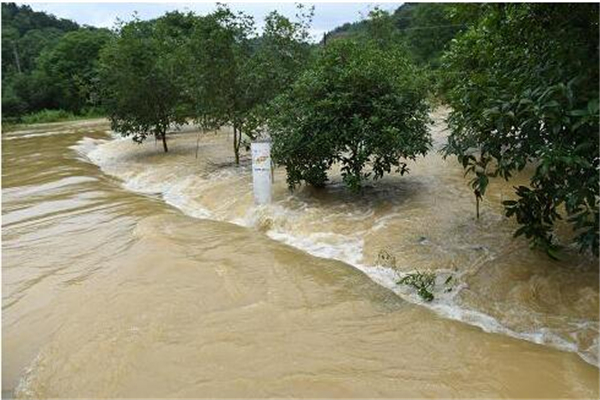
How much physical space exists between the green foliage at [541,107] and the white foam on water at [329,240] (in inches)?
37.1

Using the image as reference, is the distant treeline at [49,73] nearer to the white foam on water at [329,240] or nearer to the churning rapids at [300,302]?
the white foam on water at [329,240]

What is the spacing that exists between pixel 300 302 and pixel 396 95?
4393mm

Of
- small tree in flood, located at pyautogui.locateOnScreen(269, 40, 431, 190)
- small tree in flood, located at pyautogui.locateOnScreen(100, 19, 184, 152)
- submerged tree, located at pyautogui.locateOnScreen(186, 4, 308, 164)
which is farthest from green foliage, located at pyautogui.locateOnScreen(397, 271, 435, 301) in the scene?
small tree in flood, located at pyautogui.locateOnScreen(100, 19, 184, 152)

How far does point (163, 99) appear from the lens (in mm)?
17500

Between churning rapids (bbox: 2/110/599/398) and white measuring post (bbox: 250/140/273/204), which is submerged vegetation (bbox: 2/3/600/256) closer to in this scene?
white measuring post (bbox: 250/140/273/204)

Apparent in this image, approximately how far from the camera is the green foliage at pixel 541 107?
4797mm

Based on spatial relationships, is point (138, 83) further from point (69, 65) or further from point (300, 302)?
point (69, 65)

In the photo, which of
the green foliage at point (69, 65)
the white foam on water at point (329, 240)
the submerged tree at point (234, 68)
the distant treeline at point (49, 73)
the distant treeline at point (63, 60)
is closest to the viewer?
the white foam on water at point (329, 240)

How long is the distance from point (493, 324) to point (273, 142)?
5.43m

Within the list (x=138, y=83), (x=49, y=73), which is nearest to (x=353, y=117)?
(x=138, y=83)

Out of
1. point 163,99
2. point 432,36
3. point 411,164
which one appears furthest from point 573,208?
point 432,36

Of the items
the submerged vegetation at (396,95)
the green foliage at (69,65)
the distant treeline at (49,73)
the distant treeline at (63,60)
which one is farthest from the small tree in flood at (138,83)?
the green foliage at (69,65)

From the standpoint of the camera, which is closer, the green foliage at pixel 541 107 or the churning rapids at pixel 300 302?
the churning rapids at pixel 300 302

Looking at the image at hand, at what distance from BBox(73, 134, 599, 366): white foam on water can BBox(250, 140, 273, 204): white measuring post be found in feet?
0.76
